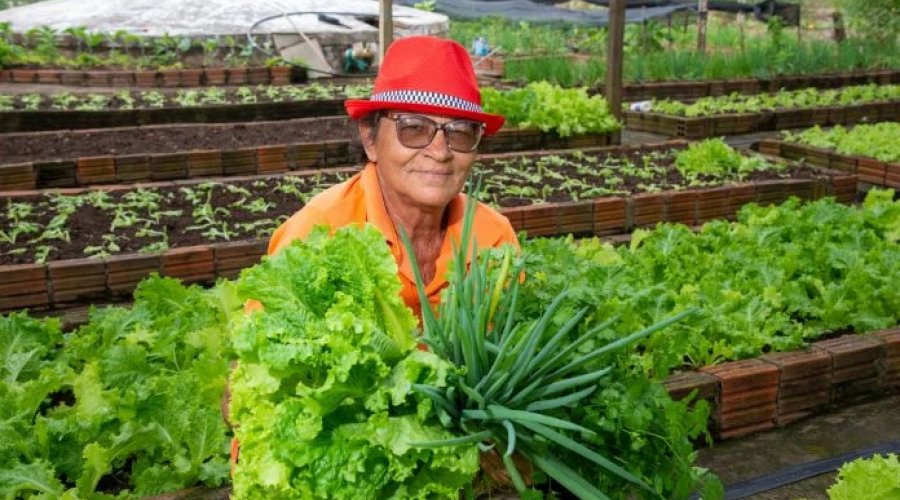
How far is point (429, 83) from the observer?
7.66 feet

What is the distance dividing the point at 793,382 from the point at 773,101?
29.8ft

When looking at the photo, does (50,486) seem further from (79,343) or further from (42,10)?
(42,10)

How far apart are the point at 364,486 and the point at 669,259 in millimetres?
3296

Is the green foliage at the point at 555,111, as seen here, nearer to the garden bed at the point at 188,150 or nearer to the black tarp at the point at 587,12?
the garden bed at the point at 188,150

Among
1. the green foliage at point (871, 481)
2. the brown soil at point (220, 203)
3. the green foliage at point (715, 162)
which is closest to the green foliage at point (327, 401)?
the green foliage at point (871, 481)

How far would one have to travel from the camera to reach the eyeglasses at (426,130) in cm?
235

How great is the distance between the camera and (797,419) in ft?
13.1

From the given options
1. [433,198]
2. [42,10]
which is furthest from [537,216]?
[42,10]

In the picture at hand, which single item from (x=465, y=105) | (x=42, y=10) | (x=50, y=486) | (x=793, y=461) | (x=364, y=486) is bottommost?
(x=793, y=461)

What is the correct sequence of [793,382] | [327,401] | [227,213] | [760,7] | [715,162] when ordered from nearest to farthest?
[327,401] < [793,382] < [227,213] < [715,162] < [760,7]

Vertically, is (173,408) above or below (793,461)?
above

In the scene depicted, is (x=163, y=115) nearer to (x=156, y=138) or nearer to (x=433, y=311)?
(x=156, y=138)

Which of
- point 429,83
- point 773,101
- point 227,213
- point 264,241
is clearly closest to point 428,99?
point 429,83

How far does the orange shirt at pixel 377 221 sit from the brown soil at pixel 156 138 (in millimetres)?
6048
